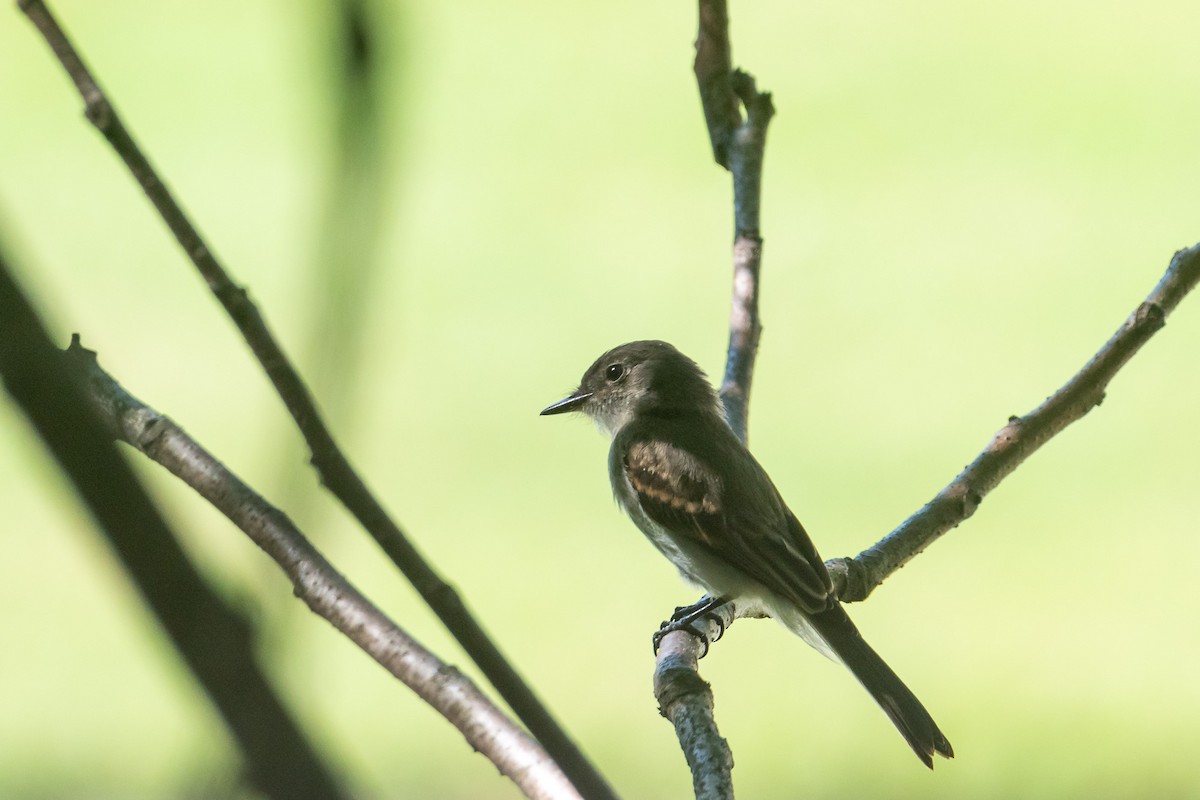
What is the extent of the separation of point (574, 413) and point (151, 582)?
3934 millimetres

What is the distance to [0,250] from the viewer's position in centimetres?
53

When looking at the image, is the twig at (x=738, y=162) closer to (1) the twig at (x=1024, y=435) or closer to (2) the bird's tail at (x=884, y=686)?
(2) the bird's tail at (x=884, y=686)

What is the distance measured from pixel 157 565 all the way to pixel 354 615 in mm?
1024

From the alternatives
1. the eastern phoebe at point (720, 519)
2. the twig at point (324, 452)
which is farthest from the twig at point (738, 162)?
the twig at point (324, 452)

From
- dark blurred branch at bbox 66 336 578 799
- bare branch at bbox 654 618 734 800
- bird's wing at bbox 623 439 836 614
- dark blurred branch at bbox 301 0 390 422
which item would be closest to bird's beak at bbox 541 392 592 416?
bird's wing at bbox 623 439 836 614

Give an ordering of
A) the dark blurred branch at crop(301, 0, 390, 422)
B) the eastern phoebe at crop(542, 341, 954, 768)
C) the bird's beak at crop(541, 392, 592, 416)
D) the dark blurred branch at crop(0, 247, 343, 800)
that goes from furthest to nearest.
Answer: the bird's beak at crop(541, 392, 592, 416) < the eastern phoebe at crop(542, 341, 954, 768) < the dark blurred branch at crop(301, 0, 390, 422) < the dark blurred branch at crop(0, 247, 343, 800)

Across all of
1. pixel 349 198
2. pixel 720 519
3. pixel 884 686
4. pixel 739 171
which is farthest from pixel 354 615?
pixel 739 171

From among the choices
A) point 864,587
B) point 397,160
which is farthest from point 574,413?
point 397,160

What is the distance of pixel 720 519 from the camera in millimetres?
3383

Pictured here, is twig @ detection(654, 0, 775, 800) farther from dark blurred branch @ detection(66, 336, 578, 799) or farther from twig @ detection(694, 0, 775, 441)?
dark blurred branch @ detection(66, 336, 578, 799)

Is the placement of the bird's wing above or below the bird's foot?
above

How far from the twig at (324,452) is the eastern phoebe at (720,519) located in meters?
2.06

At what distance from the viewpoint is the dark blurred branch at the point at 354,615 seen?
52.4 inches

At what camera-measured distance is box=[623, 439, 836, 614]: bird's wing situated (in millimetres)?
3123
